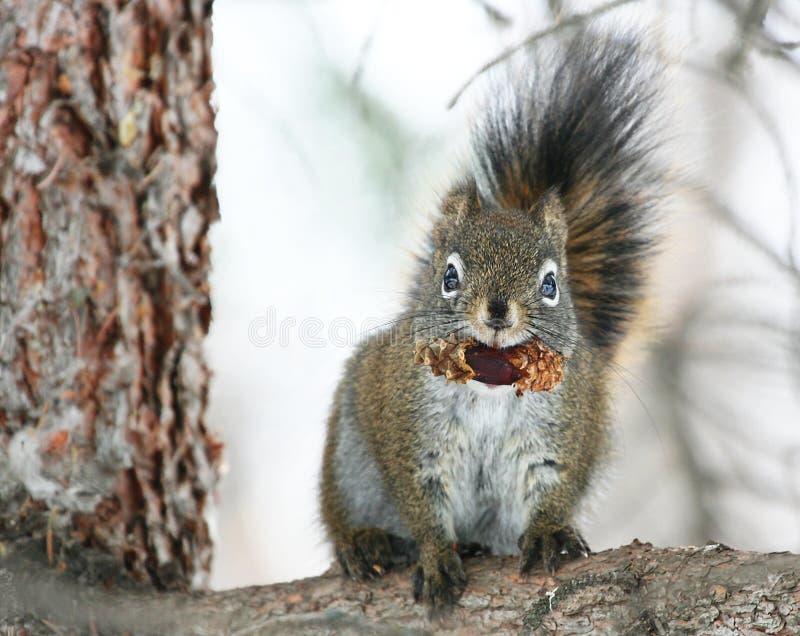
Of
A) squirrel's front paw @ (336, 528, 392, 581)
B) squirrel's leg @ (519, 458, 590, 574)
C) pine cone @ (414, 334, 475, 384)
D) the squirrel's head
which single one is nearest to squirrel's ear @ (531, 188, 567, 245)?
the squirrel's head

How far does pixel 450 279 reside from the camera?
6.46ft

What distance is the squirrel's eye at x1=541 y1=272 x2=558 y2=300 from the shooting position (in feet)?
6.43

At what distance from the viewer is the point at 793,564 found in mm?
1491

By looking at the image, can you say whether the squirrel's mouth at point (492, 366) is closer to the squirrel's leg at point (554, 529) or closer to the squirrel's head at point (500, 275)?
the squirrel's head at point (500, 275)

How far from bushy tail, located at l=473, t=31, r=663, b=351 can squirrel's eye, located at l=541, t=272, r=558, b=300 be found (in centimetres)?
37

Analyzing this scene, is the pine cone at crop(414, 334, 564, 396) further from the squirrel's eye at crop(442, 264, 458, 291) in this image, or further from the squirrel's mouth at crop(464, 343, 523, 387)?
the squirrel's eye at crop(442, 264, 458, 291)

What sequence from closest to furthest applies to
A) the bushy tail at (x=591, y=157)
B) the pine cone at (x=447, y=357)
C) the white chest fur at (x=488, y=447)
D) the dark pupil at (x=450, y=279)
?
1. the pine cone at (x=447, y=357)
2. the dark pupil at (x=450, y=279)
3. the white chest fur at (x=488, y=447)
4. the bushy tail at (x=591, y=157)

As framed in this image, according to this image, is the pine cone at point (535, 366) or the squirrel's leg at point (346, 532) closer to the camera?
the pine cone at point (535, 366)

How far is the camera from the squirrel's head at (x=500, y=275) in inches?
71.9

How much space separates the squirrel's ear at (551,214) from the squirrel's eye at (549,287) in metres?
0.18

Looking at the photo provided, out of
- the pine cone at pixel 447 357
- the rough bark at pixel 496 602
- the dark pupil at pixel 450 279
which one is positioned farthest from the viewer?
the dark pupil at pixel 450 279

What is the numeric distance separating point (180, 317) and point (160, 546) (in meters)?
0.51

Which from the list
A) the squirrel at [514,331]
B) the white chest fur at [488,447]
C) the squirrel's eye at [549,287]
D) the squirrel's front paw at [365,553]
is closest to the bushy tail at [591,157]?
the squirrel at [514,331]

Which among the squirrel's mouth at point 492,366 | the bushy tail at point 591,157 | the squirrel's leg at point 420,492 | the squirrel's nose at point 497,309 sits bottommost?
the squirrel's leg at point 420,492
